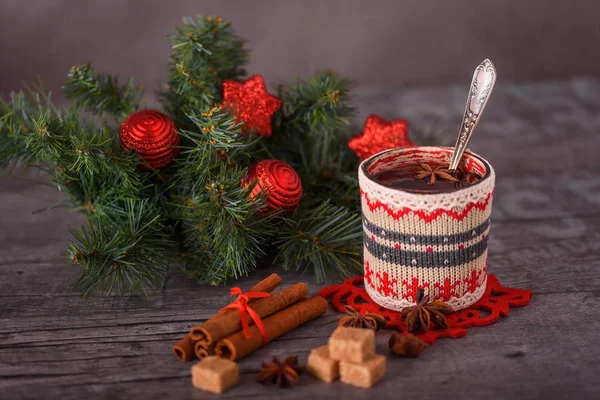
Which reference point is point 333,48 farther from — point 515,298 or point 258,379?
point 258,379

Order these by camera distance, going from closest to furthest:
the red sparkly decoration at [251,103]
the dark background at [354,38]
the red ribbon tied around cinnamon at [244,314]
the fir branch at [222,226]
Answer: the red ribbon tied around cinnamon at [244,314]
the fir branch at [222,226]
the red sparkly decoration at [251,103]
the dark background at [354,38]

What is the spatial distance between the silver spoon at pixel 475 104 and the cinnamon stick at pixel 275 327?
276 millimetres

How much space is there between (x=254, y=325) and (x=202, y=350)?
80 mm

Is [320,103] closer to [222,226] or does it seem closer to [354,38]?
[222,226]

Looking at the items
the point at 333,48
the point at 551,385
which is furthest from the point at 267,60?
the point at 551,385

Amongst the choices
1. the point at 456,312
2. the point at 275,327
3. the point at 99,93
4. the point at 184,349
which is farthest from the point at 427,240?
the point at 99,93

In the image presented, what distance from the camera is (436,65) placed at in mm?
2467

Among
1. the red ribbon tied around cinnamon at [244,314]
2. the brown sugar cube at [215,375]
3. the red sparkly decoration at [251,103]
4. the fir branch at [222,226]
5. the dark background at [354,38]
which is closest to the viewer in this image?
the brown sugar cube at [215,375]

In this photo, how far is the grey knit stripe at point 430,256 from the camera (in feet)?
3.50

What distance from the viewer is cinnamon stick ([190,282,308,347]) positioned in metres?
1.01

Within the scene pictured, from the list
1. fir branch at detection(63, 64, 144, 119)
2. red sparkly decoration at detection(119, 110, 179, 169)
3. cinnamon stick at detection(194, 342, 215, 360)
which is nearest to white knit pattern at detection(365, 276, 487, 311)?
cinnamon stick at detection(194, 342, 215, 360)

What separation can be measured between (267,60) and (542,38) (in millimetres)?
842

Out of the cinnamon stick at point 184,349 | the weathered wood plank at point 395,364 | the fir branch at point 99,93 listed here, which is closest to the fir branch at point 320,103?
the fir branch at point 99,93

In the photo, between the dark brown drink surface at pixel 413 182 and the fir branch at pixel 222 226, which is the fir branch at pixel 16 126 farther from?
the dark brown drink surface at pixel 413 182
